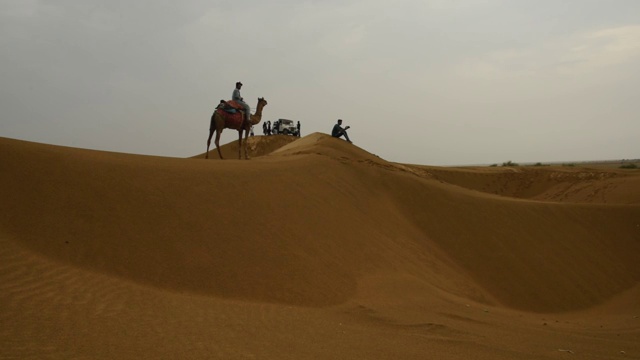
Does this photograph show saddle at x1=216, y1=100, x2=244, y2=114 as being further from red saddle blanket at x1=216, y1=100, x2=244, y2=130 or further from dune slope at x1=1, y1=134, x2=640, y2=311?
dune slope at x1=1, y1=134, x2=640, y2=311

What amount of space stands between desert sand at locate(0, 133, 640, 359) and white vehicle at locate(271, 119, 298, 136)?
25.0 meters

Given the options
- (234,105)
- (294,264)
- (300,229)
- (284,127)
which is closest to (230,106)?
(234,105)

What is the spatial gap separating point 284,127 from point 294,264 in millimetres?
33130

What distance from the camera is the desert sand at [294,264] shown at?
19.4 ft

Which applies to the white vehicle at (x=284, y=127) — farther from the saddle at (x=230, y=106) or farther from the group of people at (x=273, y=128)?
the saddle at (x=230, y=106)

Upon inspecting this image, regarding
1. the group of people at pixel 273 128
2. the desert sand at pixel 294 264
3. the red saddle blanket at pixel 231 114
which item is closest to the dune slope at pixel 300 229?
the desert sand at pixel 294 264

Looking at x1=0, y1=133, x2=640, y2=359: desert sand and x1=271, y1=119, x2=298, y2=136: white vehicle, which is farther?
x1=271, y1=119, x2=298, y2=136: white vehicle

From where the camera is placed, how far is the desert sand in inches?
233

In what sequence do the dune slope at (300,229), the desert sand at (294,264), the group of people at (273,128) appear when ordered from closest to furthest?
the desert sand at (294,264) → the dune slope at (300,229) → the group of people at (273,128)

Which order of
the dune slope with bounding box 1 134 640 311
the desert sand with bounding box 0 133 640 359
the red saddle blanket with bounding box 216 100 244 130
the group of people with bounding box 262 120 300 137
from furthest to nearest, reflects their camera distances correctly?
1. the group of people with bounding box 262 120 300 137
2. the red saddle blanket with bounding box 216 100 244 130
3. the dune slope with bounding box 1 134 640 311
4. the desert sand with bounding box 0 133 640 359

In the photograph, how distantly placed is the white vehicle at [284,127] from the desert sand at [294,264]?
25.0 meters

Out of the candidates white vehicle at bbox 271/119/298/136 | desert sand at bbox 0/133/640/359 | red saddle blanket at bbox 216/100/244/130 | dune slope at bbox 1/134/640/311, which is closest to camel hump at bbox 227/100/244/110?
red saddle blanket at bbox 216/100/244/130

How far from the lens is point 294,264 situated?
924 centimetres

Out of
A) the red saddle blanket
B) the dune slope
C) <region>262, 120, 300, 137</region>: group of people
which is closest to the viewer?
the dune slope
